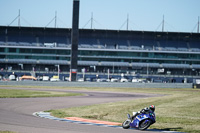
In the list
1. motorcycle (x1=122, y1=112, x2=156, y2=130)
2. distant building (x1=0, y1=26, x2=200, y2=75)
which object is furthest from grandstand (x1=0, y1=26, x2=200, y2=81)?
motorcycle (x1=122, y1=112, x2=156, y2=130)

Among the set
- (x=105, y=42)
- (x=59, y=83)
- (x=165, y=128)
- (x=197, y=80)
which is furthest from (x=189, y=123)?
(x=105, y=42)

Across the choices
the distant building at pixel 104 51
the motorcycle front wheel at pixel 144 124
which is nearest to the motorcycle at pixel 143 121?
the motorcycle front wheel at pixel 144 124

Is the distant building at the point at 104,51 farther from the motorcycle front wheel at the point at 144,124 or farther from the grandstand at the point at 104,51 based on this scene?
the motorcycle front wheel at the point at 144,124

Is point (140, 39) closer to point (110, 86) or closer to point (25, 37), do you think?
point (25, 37)

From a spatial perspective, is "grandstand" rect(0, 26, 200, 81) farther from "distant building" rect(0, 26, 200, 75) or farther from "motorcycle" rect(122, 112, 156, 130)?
"motorcycle" rect(122, 112, 156, 130)

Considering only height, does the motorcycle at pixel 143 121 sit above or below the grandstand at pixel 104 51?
below

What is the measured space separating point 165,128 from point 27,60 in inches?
3899

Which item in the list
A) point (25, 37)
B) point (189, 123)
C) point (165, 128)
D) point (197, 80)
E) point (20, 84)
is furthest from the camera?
point (25, 37)

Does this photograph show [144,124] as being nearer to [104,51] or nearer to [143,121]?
[143,121]

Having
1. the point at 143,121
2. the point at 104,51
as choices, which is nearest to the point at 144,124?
the point at 143,121

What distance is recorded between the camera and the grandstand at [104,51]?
115812mm

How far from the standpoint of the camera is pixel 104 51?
118 meters

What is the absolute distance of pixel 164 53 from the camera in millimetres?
118062

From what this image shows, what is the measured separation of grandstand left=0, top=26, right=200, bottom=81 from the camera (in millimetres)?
115812
